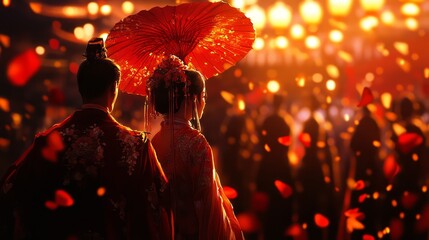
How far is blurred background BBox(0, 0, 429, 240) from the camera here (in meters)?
8.87

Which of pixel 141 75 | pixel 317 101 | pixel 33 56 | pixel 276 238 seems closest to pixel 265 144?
pixel 317 101

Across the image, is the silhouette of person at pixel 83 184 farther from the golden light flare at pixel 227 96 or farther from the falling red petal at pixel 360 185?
the golden light flare at pixel 227 96

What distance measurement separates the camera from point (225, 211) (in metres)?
3.98

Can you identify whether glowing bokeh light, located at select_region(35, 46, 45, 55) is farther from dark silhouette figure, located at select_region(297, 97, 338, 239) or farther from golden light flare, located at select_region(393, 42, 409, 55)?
golden light flare, located at select_region(393, 42, 409, 55)

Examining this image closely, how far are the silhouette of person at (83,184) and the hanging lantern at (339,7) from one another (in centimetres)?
901

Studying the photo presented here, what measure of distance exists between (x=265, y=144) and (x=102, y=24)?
10652 millimetres

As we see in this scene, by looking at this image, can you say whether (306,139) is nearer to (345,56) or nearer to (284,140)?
(284,140)

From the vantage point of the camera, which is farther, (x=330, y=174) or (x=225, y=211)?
(x=330, y=174)

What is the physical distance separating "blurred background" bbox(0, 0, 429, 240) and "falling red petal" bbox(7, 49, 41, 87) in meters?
0.06

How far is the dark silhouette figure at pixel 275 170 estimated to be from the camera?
8805 mm

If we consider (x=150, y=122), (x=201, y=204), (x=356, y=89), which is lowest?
(x=356, y=89)

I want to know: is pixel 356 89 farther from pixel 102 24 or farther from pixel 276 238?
pixel 276 238

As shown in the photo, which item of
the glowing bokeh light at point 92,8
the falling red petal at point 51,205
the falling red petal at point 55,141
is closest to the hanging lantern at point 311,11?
the glowing bokeh light at point 92,8

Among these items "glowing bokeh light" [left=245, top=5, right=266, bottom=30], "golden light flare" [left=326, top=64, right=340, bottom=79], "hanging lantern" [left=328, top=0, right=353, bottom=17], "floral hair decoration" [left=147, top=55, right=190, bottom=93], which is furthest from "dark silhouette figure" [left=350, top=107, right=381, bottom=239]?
"golden light flare" [left=326, top=64, right=340, bottom=79]
